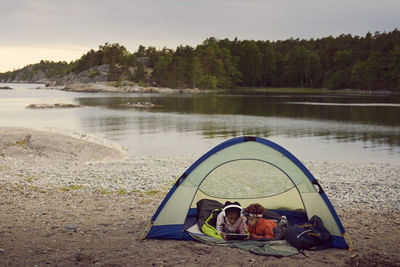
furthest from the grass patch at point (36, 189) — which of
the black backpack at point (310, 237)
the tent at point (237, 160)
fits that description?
the black backpack at point (310, 237)

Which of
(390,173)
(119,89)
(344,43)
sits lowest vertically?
(390,173)

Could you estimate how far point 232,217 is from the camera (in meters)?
6.72

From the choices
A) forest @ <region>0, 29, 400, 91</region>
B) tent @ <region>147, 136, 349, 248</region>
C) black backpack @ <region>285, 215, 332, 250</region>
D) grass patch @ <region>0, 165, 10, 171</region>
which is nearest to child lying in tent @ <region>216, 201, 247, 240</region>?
tent @ <region>147, 136, 349, 248</region>

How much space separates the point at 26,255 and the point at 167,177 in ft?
22.1

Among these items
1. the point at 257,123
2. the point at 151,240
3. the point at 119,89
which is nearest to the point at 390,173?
the point at 151,240

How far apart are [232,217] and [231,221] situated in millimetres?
83

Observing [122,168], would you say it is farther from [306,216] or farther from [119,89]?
[119,89]

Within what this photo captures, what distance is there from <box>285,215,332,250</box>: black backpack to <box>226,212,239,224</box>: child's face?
3.04 ft

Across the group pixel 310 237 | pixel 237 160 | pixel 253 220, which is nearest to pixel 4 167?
pixel 237 160

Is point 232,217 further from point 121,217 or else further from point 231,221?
point 121,217

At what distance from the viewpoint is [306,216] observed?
7.66 m

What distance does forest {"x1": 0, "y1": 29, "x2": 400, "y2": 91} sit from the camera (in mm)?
109375

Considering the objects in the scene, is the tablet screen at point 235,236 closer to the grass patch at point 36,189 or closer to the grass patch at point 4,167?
the grass patch at point 36,189

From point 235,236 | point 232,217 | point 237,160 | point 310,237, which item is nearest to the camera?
point 310,237
